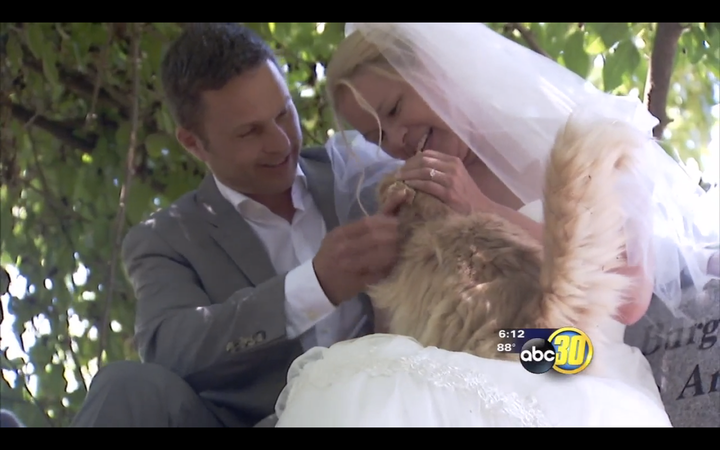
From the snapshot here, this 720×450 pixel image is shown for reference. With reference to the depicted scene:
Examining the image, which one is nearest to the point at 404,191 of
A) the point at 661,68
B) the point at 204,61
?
the point at 204,61

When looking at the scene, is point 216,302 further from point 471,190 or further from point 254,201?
point 471,190

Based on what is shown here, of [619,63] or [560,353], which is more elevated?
[619,63]

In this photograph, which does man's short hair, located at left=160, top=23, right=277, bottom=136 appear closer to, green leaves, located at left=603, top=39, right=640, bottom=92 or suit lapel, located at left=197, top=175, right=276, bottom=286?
suit lapel, located at left=197, top=175, right=276, bottom=286

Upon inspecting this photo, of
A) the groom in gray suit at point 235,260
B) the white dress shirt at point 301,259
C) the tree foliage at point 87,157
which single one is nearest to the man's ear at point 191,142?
the groom in gray suit at point 235,260

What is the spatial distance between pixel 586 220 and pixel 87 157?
1350 millimetres

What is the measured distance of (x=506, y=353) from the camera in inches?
30.5

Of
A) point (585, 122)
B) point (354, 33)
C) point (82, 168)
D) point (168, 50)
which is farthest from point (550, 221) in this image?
point (82, 168)

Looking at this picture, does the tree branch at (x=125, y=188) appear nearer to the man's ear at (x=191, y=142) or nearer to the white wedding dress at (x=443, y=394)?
the man's ear at (x=191, y=142)

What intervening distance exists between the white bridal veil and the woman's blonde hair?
0.05 feet

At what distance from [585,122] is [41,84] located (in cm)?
136

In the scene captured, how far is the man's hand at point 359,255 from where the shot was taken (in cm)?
91

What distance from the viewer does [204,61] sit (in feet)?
3.90

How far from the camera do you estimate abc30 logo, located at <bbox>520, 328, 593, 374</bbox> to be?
753 mm
